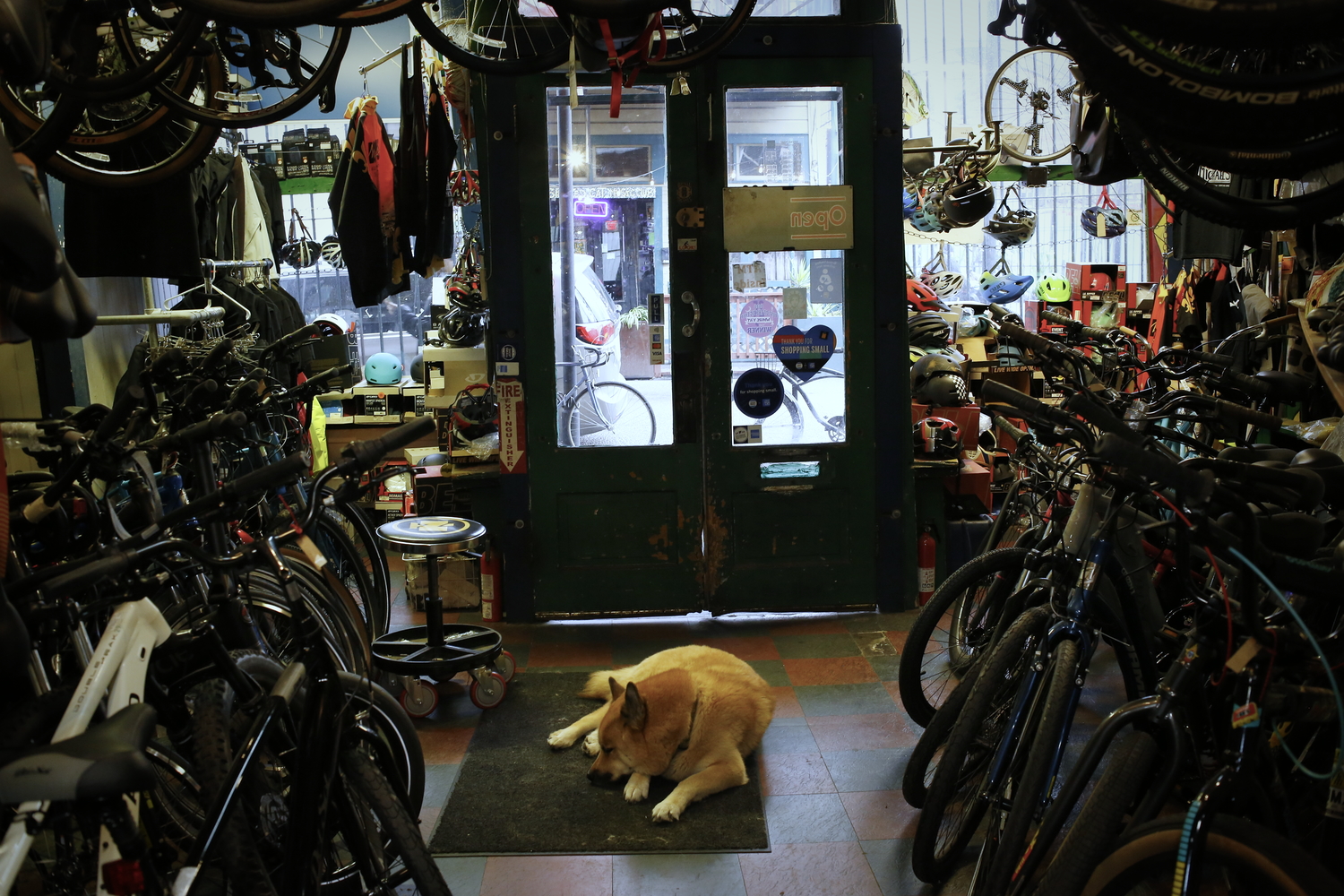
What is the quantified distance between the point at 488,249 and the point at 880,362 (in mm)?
2004

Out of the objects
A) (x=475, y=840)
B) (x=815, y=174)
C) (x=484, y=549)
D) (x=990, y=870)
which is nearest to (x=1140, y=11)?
(x=990, y=870)

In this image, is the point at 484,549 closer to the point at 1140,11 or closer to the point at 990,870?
the point at 990,870

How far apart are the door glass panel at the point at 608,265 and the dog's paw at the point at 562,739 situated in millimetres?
1639

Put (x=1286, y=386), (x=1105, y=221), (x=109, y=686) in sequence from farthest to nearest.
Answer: (x=1105, y=221), (x=1286, y=386), (x=109, y=686)

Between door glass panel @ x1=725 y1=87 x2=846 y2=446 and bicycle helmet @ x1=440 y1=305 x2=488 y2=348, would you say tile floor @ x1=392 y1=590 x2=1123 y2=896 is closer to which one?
door glass panel @ x1=725 y1=87 x2=846 y2=446

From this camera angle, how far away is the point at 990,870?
2311 millimetres

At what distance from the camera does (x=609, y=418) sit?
505 centimetres

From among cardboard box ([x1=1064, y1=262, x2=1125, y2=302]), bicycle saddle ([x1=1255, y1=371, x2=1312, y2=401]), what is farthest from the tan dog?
cardboard box ([x1=1064, y1=262, x2=1125, y2=302])

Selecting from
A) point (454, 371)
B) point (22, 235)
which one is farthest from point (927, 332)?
point (22, 235)

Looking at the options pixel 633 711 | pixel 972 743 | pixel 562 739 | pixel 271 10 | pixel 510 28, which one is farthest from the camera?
pixel 510 28

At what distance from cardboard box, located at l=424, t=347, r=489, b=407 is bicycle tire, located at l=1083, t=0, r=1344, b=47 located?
4518 millimetres

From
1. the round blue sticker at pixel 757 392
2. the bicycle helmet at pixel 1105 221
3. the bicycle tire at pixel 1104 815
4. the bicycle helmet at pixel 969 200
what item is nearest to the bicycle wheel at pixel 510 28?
the round blue sticker at pixel 757 392

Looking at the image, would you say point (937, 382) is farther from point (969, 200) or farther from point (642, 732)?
point (642, 732)

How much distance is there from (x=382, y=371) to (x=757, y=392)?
389 centimetres
